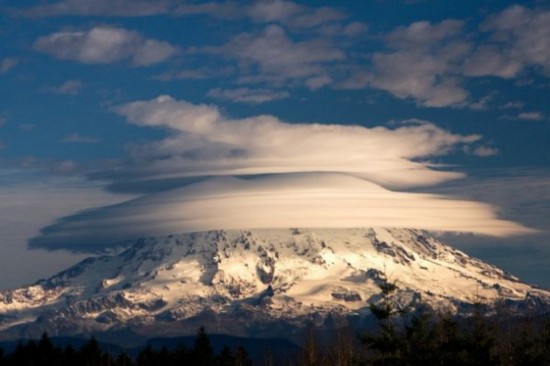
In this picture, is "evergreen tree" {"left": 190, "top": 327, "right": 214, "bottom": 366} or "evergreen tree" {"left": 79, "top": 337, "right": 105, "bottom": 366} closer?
"evergreen tree" {"left": 190, "top": 327, "right": 214, "bottom": 366}

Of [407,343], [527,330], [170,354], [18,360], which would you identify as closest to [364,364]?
[407,343]

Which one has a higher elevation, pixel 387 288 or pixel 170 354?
pixel 387 288

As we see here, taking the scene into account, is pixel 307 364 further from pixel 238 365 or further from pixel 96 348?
pixel 96 348

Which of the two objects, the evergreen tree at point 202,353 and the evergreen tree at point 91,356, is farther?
the evergreen tree at point 91,356

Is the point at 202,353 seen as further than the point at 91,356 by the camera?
No

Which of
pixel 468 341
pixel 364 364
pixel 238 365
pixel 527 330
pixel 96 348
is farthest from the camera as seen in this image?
pixel 96 348

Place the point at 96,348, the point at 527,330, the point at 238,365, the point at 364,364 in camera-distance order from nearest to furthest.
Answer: the point at 364,364 → the point at 527,330 → the point at 238,365 → the point at 96,348

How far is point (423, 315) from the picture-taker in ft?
321

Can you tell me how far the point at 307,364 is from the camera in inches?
7175

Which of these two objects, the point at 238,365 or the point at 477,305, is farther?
the point at 238,365

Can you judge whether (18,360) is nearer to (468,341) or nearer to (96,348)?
(96,348)

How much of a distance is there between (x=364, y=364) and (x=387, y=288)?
726 cm

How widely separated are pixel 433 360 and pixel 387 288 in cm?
793

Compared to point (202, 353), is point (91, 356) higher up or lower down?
lower down
